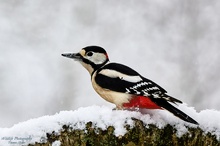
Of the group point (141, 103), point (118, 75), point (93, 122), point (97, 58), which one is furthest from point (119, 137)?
point (97, 58)

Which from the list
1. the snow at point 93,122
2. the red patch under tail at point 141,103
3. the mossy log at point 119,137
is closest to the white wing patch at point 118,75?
the red patch under tail at point 141,103

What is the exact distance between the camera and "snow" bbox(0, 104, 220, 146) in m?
4.12

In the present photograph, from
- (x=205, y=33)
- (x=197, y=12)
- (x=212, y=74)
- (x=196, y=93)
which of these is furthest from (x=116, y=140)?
(x=197, y=12)

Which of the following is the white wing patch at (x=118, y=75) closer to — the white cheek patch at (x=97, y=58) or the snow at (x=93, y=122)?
the white cheek patch at (x=97, y=58)

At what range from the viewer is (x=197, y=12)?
43.3 feet

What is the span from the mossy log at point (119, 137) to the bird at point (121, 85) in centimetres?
16

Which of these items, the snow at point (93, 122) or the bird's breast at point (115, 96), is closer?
the snow at point (93, 122)

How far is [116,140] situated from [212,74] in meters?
6.63

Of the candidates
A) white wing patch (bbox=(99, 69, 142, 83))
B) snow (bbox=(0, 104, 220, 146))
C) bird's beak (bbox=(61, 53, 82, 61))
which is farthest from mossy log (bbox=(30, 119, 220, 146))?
bird's beak (bbox=(61, 53, 82, 61))

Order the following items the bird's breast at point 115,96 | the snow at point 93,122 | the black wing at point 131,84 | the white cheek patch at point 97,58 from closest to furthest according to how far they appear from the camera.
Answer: the snow at point 93,122
the black wing at point 131,84
the bird's breast at point 115,96
the white cheek patch at point 97,58

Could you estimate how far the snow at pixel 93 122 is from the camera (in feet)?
13.5

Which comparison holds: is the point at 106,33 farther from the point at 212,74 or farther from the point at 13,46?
the point at 212,74

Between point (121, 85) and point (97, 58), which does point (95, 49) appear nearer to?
point (97, 58)

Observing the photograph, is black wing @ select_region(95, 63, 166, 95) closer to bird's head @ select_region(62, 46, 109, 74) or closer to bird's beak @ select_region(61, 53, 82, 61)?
bird's head @ select_region(62, 46, 109, 74)
